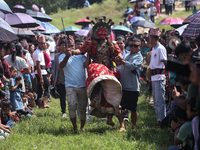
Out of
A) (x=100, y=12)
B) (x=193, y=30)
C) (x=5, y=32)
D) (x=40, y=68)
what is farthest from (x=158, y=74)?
(x=100, y=12)

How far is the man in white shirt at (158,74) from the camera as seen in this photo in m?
7.41

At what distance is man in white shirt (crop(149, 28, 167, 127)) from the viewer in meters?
7.41

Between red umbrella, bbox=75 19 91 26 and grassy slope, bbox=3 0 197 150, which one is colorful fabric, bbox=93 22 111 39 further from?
red umbrella, bbox=75 19 91 26

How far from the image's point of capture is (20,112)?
8609 millimetres

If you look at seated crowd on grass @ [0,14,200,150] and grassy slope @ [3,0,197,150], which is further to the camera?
grassy slope @ [3,0,197,150]

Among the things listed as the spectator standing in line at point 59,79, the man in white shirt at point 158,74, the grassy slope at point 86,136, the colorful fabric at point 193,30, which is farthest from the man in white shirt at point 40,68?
the colorful fabric at point 193,30

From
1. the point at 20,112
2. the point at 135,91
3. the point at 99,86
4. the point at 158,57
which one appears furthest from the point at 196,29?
the point at 20,112

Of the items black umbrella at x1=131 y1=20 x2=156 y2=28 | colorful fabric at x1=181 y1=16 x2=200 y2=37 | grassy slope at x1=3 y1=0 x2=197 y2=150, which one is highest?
colorful fabric at x1=181 y1=16 x2=200 y2=37

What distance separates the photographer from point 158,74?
742cm

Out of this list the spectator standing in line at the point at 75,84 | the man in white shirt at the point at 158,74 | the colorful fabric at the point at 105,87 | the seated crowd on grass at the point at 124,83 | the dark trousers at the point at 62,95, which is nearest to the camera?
the seated crowd on grass at the point at 124,83

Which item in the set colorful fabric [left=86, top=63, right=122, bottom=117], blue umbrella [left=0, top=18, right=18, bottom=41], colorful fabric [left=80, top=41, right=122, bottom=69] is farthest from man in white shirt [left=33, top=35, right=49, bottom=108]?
colorful fabric [left=86, top=63, right=122, bottom=117]

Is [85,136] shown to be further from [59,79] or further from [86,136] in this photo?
[59,79]

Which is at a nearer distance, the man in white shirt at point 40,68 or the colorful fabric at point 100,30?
the colorful fabric at point 100,30

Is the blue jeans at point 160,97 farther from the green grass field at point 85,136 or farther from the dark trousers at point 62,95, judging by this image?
the dark trousers at point 62,95
